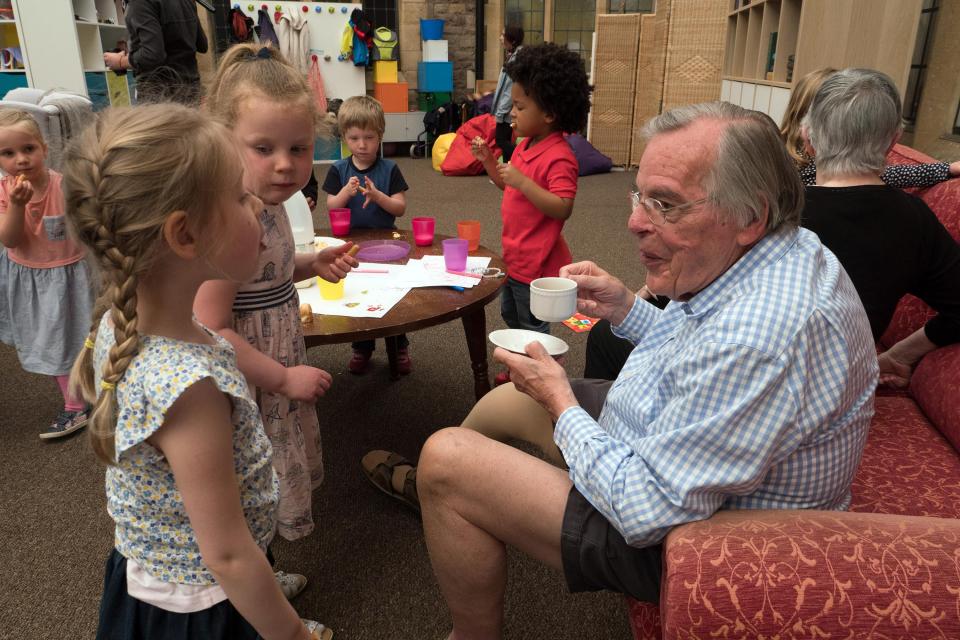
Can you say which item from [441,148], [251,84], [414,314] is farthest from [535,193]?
[441,148]

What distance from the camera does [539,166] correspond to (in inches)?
97.3

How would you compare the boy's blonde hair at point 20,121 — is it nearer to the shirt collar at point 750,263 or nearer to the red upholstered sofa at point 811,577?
the shirt collar at point 750,263

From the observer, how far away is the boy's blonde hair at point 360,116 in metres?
2.60

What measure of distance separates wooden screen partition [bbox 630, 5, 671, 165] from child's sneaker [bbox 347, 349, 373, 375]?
5.05 metres

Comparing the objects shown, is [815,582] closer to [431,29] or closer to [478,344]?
[478,344]

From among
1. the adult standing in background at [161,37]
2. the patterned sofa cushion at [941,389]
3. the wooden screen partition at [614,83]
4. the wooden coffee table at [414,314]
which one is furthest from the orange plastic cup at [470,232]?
the wooden screen partition at [614,83]

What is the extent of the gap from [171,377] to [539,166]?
6.12ft

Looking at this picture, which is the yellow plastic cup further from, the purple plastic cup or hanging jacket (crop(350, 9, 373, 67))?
hanging jacket (crop(350, 9, 373, 67))

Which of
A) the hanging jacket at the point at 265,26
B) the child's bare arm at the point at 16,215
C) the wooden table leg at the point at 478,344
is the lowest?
the wooden table leg at the point at 478,344

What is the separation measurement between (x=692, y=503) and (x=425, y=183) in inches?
248

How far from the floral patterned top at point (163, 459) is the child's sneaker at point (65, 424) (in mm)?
1650

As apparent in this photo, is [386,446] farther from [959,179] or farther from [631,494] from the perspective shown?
[959,179]

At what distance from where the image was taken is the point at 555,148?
248 centimetres

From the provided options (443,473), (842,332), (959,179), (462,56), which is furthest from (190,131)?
(462,56)
